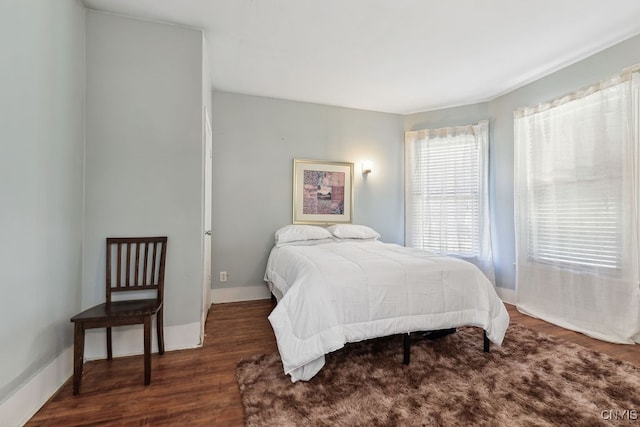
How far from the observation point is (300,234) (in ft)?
11.2

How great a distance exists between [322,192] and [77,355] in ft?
9.45

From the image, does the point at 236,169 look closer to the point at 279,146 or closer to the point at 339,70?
the point at 279,146

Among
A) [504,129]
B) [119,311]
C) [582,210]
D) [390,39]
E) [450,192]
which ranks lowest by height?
[119,311]

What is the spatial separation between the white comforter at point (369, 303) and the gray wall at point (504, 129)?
174cm

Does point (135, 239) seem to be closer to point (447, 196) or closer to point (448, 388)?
point (448, 388)

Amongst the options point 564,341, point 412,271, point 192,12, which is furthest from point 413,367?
point 192,12

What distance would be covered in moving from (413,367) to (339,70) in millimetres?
2825

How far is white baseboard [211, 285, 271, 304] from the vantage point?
3.44 metres

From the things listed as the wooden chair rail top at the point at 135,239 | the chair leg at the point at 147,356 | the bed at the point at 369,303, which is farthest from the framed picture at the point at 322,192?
the chair leg at the point at 147,356

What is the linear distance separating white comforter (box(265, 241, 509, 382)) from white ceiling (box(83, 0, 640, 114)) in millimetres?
1893

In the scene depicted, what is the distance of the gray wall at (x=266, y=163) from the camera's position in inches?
138

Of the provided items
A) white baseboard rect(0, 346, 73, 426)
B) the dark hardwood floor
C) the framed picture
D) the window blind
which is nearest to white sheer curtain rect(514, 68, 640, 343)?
the dark hardwood floor

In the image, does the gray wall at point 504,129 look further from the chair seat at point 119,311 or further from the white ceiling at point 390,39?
the chair seat at point 119,311

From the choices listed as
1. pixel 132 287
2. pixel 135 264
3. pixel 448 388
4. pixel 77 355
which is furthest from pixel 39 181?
pixel 448 388
